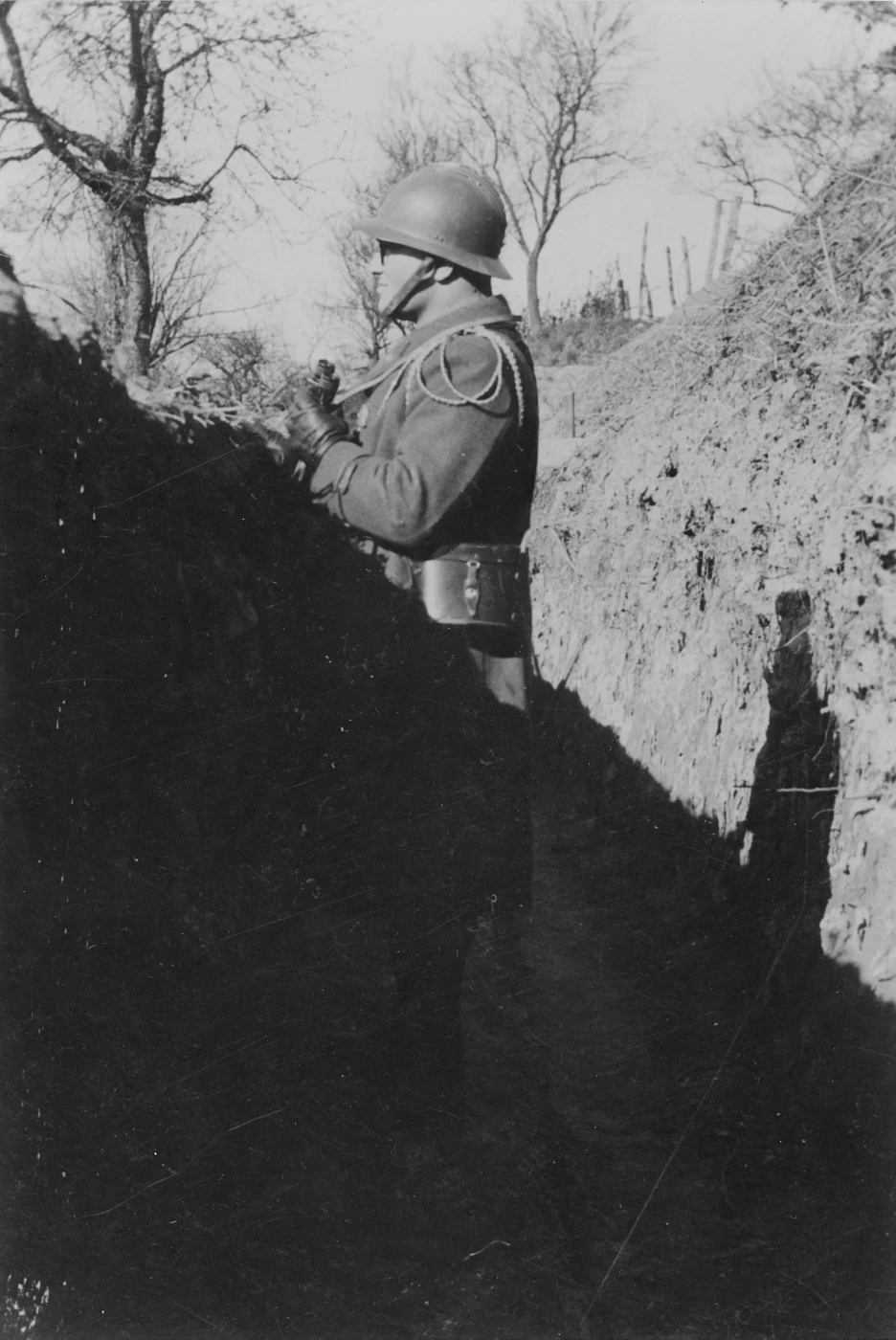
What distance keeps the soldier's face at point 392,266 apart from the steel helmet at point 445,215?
4 cm

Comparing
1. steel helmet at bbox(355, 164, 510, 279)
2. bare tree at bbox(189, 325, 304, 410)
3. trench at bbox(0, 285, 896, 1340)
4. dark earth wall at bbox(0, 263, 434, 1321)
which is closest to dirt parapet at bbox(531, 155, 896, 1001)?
trench at bbox(0, 285, 896, 1340)

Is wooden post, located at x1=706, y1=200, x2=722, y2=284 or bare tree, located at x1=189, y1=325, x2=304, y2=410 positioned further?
wooden post, located at x1=706, y1=200, x2=722, y2=284

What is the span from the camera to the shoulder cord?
2.60 meters

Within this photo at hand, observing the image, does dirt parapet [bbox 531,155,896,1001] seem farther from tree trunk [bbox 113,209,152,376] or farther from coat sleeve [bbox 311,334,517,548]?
tree trunk [bbox 113,209,152,376]

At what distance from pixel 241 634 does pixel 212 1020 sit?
0.92m

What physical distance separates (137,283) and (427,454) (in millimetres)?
844

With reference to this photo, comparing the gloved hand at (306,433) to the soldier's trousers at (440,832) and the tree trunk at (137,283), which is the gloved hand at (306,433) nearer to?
the tree trunk at (137,283)

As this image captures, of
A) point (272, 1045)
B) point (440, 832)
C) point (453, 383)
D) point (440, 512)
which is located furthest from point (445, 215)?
point (272, 1045)

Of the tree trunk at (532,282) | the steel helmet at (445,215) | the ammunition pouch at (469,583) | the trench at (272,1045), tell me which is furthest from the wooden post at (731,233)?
the trench at (272,1045)

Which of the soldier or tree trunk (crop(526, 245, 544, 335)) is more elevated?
tree trunk (crop(526, 245, 544, 335))

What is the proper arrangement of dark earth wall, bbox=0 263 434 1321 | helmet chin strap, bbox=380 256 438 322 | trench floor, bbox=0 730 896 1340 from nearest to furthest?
dark earth wall, bbox=0 263 434 1321 → trench floor, bbox=0 730 896 1340 → helmet chin strap, bbox=380 256 438 322

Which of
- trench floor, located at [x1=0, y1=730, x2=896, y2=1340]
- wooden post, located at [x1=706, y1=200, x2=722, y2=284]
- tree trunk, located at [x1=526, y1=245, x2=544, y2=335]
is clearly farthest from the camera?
wooden post, located at [x1=706, y1=200, x2=722, y2=284]

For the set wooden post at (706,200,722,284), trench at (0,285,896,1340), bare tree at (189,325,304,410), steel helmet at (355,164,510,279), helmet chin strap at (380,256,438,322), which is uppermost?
wooden post at (706,200,722,284)

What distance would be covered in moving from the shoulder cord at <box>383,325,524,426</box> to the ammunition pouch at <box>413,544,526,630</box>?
1.20 ft
